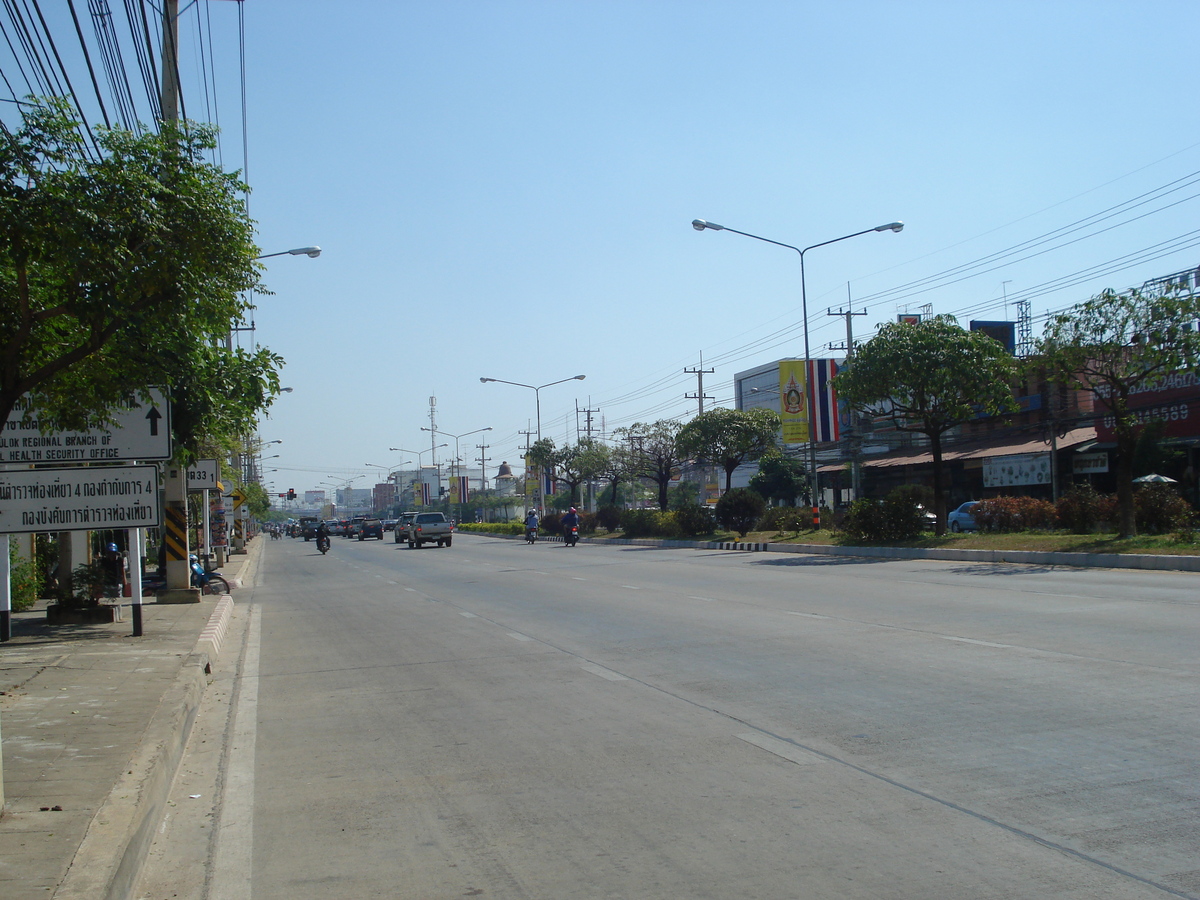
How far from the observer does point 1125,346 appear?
23.8m

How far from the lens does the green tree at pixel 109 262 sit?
642 centimetres

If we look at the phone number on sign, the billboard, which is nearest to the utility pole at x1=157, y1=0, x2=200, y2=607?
the phone number on sign

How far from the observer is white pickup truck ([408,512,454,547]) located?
53719 millimetres

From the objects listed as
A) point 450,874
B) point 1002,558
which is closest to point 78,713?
point 450,874

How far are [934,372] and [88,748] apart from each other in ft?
83.8

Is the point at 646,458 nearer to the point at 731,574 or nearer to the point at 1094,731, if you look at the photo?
the point at 731,574

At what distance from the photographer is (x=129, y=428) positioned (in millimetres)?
12664

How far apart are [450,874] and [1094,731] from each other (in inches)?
180

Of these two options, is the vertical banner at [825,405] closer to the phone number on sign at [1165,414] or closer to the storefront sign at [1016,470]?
the storefront sign at [1016,470]

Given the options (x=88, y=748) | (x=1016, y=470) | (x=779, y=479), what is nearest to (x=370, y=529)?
(x=779, y=479)

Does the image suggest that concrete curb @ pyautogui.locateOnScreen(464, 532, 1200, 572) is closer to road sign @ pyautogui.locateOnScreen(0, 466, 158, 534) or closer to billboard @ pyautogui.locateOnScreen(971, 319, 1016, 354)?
road sign @ pyautogui.locateOnScreen(0, 466, 158, 534)

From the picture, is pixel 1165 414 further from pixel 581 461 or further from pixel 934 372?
pixel 581 461

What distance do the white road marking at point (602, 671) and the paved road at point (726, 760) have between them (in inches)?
2.5

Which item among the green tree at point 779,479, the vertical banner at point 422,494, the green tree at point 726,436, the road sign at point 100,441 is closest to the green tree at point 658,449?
the green tree at point 726,436
